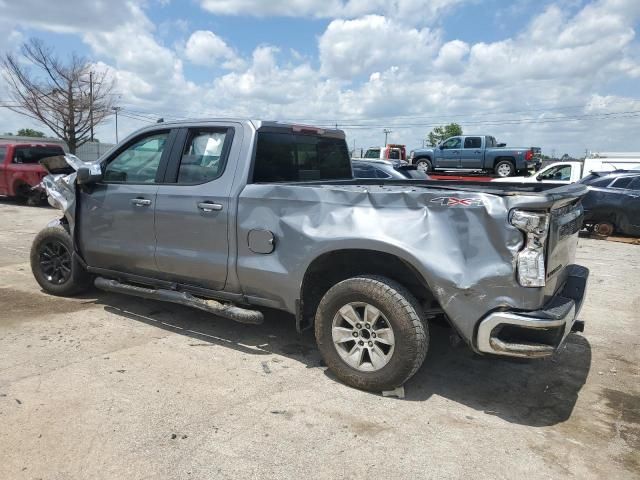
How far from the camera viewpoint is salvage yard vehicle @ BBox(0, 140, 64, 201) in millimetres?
16422

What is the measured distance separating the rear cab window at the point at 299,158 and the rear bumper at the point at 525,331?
2.19 meters

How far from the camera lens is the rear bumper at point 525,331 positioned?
3.16 meters

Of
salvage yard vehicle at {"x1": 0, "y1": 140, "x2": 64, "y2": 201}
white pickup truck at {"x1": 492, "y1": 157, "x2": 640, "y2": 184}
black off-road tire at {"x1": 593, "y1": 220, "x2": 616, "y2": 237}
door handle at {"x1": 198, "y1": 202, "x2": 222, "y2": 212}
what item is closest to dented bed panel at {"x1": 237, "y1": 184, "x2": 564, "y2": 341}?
door handle at {"x1": 198, "y1": 202, "x2": 222, "y2": 212}

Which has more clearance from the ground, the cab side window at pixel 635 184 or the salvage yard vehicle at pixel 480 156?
the salvage yard vehicle at pixel 480 156

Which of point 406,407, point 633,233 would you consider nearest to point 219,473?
point 406,407

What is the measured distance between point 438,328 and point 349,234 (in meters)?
1.90

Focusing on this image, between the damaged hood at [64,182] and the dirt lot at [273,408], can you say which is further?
the damaged hood at [64,182]

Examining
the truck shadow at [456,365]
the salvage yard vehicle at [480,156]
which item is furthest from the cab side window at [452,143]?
the truck shadow at [456,365]

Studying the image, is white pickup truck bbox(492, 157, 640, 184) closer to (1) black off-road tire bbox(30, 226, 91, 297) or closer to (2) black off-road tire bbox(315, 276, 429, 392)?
(1) black off-road tire bbox(30, 226, 91, 297)

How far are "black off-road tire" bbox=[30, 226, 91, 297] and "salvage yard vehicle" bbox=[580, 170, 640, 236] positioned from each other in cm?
1082

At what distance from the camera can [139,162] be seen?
5.05 meters

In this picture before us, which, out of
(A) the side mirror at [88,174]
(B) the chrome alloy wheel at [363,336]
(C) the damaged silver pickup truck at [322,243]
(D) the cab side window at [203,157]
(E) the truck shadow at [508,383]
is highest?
(D) the cab side window at [203,157]

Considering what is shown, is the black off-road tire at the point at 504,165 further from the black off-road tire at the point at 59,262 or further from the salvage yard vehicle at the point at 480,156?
the black off-road tire at the point at 59,262

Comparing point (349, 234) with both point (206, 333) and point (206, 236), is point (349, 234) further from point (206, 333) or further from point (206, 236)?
point (206, 333)
